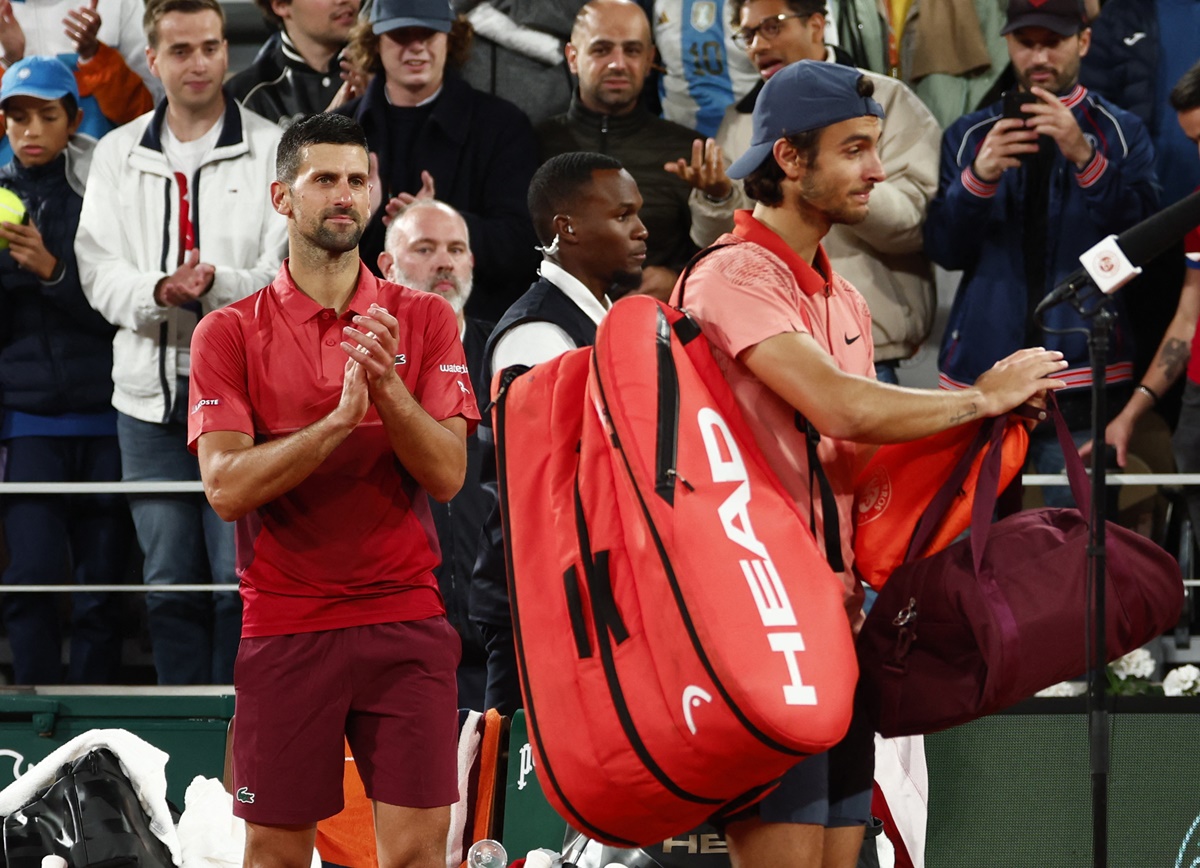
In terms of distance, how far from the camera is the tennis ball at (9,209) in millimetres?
6066

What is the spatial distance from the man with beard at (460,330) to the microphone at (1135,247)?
9.09 ft

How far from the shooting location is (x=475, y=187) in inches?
235

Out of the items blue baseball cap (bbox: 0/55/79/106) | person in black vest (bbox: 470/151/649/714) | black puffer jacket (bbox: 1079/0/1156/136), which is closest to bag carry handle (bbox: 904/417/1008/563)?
person in black vest (bbox: 470/151/649/714)

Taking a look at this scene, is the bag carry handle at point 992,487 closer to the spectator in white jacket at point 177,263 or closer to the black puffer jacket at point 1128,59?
the black puffer jacket at point 1128,59

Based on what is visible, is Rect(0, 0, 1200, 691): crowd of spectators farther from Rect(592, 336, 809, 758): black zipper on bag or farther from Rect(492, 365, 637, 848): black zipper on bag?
Rect(592, 336, 809, 758): black zipper on bag

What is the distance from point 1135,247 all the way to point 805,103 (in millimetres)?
686

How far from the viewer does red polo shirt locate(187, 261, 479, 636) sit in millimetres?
3420

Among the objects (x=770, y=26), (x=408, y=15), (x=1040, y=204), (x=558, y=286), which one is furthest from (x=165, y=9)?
(x=1040, y=204)

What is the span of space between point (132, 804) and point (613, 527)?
2.03m

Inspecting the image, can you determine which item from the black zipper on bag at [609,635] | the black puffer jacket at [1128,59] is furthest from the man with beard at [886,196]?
the black zipper on bag at [609,635]

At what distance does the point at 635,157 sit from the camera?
229 inches

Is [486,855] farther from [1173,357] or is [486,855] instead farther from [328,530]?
[1173,357]

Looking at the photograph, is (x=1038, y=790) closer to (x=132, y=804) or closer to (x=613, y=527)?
(x=613, y=527)

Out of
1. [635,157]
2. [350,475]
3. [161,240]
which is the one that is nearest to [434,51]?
[635,157]
